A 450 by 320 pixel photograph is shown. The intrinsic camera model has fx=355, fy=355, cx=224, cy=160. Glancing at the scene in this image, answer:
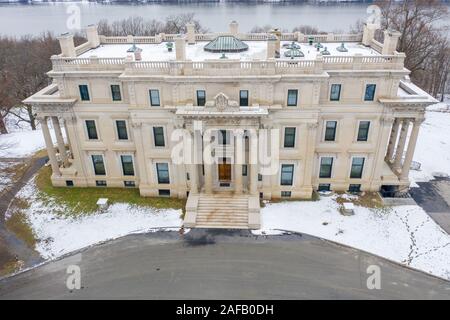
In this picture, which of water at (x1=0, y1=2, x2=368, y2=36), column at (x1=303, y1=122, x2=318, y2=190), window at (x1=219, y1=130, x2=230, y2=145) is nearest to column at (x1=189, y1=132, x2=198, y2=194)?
window at (x1=219, y1=130, x2=230, y2=145)

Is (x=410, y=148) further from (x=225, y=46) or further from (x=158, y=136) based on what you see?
(x=158, y=136)

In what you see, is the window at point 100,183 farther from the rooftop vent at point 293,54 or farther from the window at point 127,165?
the rooftop vent at point 293,54

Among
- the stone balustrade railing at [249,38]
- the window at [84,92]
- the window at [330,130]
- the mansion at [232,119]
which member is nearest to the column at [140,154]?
the mansion at [232,119]

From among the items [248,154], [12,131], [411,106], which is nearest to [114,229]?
[248,154]

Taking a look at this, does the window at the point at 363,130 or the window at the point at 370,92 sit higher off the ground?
the window at the point at 370,92

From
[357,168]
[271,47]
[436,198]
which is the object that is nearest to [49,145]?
[271,47]

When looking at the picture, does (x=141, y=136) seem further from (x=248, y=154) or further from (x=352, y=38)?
(x=352, y=38)
